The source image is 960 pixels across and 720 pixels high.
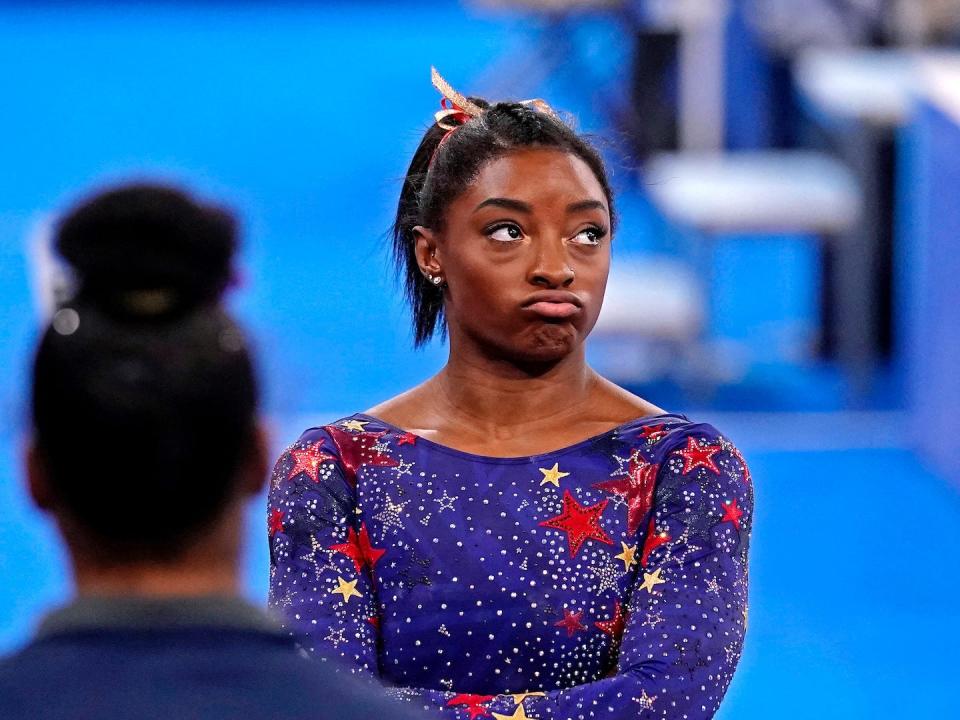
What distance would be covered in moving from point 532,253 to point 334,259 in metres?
6.75

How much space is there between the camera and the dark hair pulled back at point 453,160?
2053 millimetres

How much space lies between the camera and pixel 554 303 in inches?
78.3

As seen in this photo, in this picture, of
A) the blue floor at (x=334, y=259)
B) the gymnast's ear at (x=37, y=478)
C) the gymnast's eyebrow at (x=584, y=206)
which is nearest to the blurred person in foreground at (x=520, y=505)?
the gymnast's eyebrow at (x=584, y=206)

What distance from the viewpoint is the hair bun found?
3.79ft

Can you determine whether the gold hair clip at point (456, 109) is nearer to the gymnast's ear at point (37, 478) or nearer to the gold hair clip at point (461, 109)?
the gold hair clip at point (461, 109)

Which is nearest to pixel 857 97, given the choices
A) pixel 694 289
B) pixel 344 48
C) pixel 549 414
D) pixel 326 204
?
pixel 694 289

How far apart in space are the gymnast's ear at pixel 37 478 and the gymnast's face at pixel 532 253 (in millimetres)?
912

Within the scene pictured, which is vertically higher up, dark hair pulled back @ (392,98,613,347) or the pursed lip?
dark hair pulled back @ (392,98,613,347)

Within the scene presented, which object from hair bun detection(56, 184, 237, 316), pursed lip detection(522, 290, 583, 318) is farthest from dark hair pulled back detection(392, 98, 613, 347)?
hair bun detection(56, 184, 237, 316)

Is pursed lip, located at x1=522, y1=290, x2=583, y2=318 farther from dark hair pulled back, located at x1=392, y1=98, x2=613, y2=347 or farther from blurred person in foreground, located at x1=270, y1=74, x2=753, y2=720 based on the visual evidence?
dark hair pulled back, located at x1=392, y1=98, x2=613, y2=347

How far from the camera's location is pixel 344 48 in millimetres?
14203

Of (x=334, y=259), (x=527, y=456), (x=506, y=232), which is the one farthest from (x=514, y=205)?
(x=334, y=259)

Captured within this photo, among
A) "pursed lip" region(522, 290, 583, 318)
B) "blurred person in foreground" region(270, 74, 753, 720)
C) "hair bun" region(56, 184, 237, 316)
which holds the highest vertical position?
"hair bun" region(56, 184, 237, 316)

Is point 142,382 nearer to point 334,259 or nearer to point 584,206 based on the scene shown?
point 584,206
